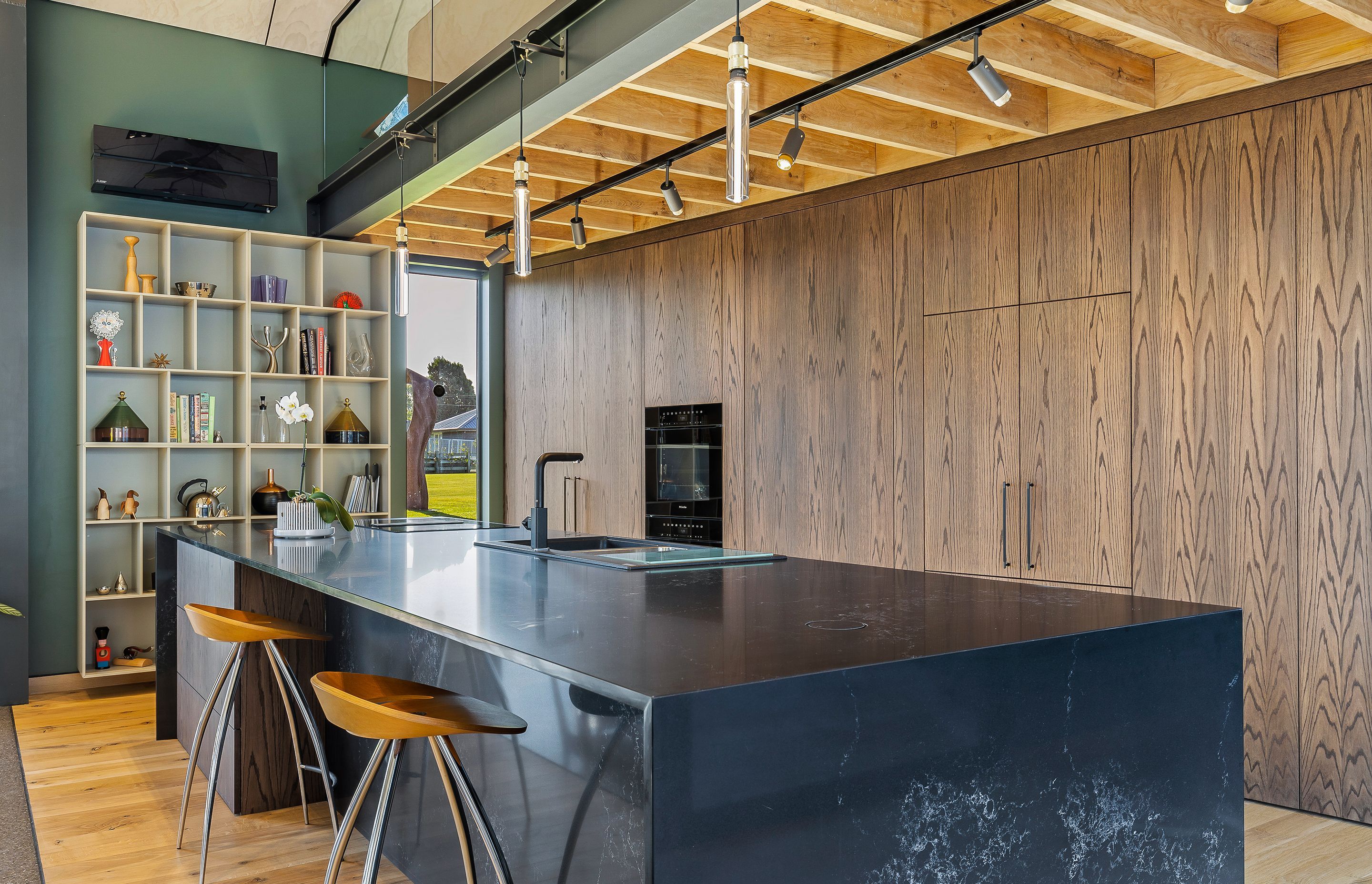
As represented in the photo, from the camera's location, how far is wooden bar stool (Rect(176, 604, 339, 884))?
2807 mm

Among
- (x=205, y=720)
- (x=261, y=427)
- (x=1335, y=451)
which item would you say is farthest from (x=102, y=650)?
(x=1335, y=451)

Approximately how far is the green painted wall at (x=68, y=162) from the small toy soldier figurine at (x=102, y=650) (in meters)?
0.24

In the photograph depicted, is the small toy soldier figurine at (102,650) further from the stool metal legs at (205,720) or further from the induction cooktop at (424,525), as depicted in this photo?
the stool metal legs at (205,720)

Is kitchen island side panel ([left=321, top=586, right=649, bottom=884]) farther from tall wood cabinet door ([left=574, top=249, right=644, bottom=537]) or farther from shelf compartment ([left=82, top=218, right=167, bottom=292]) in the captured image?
shelf compartment ([left=82, top=218, right=167, bottom=292])

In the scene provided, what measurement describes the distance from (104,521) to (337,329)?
1.64 m

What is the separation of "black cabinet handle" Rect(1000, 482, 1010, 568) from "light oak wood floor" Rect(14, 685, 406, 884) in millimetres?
2664

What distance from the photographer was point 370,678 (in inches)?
83.7

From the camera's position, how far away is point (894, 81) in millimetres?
3541

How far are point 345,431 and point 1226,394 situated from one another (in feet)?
15.0

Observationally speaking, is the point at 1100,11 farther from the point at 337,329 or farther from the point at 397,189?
the point at 337,329

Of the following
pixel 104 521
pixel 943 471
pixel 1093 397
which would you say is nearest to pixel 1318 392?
pixel 1093 397

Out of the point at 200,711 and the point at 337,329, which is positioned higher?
the point at 337,329

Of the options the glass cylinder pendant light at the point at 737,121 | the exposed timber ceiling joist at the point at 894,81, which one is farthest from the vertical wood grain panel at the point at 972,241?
the glass cylinder pendant light at the point at 737,121

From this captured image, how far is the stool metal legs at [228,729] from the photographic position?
282 cm
